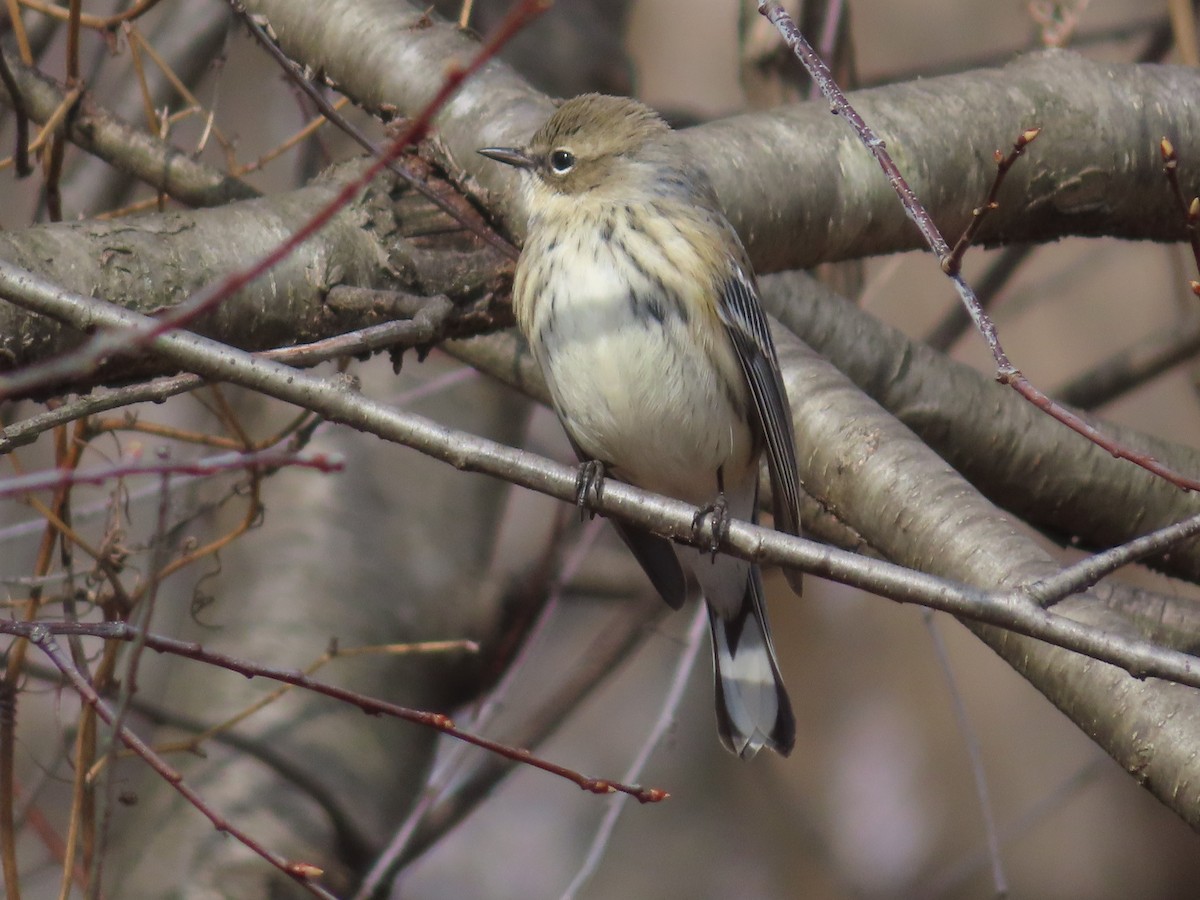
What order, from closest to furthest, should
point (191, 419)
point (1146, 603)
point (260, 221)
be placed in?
1. point (260, 221)
2. point (1146, 603)
3. point (191, 419)

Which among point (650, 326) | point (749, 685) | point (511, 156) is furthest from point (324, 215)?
point (749, 685)

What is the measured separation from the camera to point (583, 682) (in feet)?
15.4

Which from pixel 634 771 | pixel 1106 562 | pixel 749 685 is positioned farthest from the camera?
pixel 749 685

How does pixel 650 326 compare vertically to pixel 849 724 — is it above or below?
above

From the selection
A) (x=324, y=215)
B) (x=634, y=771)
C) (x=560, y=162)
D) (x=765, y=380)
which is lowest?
(x=634, y=771)

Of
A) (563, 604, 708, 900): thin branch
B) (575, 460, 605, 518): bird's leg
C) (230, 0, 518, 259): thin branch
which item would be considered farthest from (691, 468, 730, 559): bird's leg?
(230, 0, 518, 259): thin branch

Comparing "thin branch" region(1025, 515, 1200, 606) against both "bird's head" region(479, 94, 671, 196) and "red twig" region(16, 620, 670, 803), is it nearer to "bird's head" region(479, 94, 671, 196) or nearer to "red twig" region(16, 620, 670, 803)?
"red twig" region(16, 620, 670, 803)

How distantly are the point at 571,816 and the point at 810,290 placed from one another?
193 inches

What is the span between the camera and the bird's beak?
320cm

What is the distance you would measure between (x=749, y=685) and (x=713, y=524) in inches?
44.3

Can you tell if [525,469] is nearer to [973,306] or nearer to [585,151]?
[973,306]

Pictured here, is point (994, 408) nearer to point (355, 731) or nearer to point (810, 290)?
point (810, 290)

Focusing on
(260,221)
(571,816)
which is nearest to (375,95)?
(260,221)

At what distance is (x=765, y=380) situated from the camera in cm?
300
